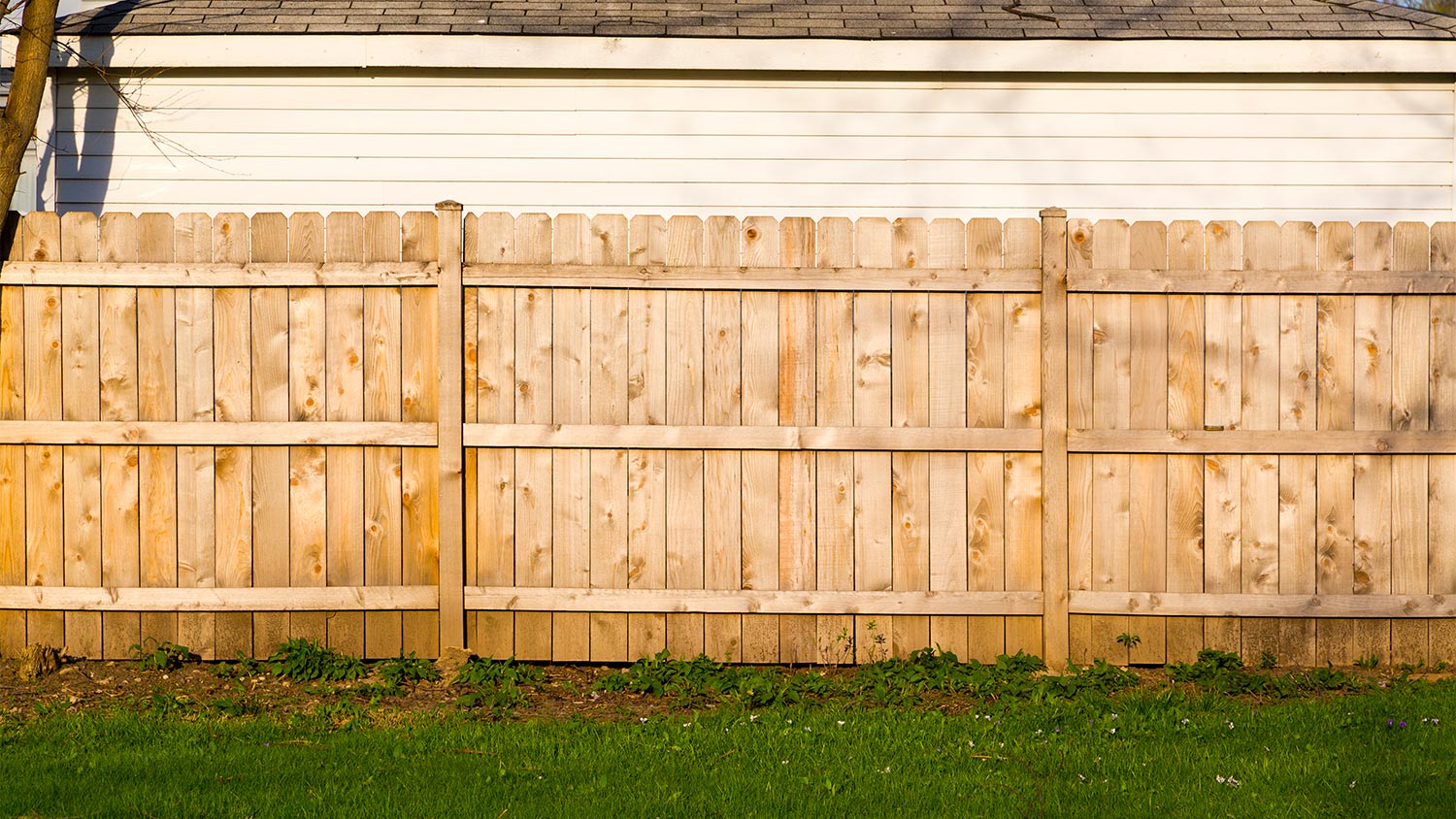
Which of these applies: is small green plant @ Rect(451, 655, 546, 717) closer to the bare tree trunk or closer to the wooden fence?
the wooden fence

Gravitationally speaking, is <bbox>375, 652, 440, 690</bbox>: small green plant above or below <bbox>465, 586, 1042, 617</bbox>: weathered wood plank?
below

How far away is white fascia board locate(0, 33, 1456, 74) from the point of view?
23.1ft

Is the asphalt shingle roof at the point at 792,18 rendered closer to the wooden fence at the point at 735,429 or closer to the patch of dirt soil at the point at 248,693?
the wooden fence at the point at 735,429

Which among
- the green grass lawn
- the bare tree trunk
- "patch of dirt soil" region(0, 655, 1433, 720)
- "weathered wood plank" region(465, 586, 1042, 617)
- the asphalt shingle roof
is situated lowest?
the green grass lawn

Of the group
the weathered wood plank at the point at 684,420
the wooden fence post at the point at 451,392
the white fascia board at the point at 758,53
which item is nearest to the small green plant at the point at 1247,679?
the weathered wood plank at the point at 684,420

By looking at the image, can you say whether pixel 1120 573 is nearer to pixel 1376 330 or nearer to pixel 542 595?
pixel 1376 330

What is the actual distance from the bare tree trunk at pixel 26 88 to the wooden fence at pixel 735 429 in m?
0.74

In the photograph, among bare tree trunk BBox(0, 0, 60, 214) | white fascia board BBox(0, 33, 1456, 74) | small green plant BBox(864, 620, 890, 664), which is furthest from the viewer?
white fascia board BBox(0, 33, 1456, 74)

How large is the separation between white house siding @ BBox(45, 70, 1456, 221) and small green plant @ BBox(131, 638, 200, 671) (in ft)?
10.1

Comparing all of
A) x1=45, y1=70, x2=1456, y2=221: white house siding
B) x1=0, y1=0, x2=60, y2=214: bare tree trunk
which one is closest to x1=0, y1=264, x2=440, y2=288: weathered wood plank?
x1=0, y1=0, x2=60, y2=214: bare tree trunk

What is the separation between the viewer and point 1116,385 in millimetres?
5078

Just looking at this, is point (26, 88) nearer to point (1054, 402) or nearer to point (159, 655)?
point (159, 655)

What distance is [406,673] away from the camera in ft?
16.4

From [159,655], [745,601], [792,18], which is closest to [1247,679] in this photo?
[745,601]
